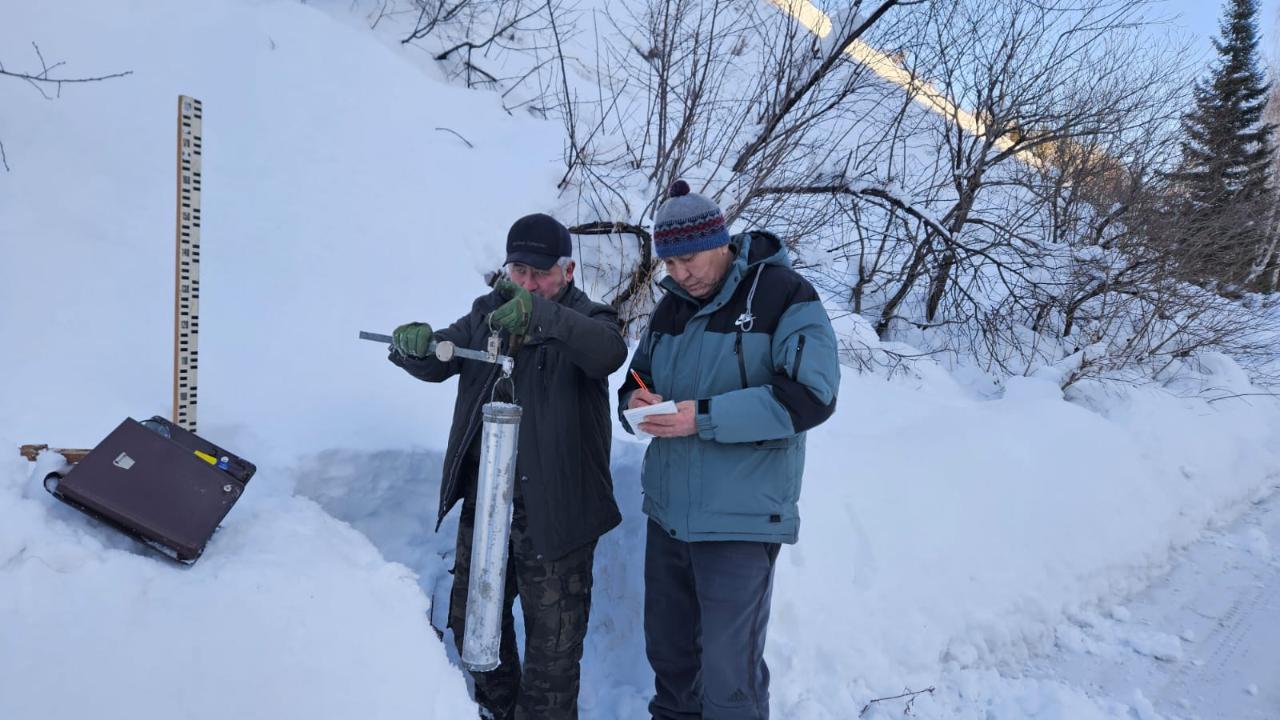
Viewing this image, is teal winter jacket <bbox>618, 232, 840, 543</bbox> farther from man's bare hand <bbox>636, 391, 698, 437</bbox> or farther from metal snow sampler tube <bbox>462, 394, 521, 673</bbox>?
metal snow sampler tube <bbox>462, 394, 521, 673</bbox>

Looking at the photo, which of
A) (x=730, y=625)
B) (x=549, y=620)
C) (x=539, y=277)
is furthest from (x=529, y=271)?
(x=730, y=625)

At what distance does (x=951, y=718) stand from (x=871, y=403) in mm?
2464

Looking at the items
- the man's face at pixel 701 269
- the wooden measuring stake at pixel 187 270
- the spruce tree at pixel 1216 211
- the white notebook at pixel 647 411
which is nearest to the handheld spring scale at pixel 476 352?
the white notebook at pixel 647 411

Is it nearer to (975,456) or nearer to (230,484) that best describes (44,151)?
(230,484)

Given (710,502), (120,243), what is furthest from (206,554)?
(120,243)

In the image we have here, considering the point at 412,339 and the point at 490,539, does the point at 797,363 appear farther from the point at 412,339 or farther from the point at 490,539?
the point at 412,339

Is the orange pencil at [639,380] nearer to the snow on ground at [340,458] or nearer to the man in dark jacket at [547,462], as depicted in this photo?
the man in dark jacket at [547,462]

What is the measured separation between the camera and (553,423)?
238 centimetres

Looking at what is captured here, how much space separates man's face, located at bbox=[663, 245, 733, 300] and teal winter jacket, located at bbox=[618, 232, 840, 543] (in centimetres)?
4

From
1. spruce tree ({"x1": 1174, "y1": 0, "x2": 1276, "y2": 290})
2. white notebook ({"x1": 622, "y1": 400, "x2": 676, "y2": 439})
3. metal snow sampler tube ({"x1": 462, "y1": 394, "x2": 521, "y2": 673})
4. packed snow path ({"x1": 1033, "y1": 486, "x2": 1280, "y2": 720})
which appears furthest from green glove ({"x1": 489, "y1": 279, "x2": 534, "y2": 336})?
spruce tree ({"x1": 1174, "y1": 0, "x2": 1276, "y2": 290})

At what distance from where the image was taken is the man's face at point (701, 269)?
2.28 meters

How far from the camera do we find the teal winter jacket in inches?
82.1

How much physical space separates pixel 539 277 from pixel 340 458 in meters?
1.26

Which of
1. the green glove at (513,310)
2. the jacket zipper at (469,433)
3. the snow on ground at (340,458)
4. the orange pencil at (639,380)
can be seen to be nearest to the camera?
the snow on ground at (340,458)
